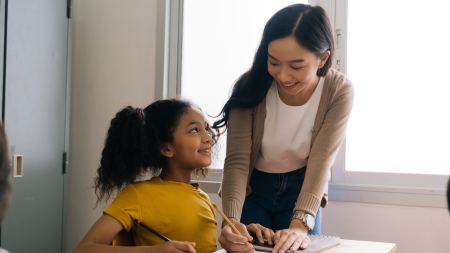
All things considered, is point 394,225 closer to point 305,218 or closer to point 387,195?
point 387,195

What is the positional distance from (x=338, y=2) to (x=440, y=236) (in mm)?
1035

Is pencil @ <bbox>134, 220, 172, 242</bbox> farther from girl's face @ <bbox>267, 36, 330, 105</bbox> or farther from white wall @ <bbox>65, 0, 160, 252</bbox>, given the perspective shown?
white wall @ <bbox>65, 0, 160, 252</bbox>

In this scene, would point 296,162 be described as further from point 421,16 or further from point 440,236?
point 421,16

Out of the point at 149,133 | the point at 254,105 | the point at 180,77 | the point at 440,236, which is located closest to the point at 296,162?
the point at 254,105

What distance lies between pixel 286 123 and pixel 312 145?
0.11 metres

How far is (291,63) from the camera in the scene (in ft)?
4.83

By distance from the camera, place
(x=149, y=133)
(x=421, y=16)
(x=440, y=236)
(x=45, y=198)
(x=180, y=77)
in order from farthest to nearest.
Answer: (x=180, y=77)
(x=45, y=198)
(x=421, y=16)
(x=440, y=236)
(x=149, y=133)

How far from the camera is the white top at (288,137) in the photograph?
5.20 ft

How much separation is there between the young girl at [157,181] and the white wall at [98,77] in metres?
1.07

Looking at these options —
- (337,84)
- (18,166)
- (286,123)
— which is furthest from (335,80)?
(18,166)

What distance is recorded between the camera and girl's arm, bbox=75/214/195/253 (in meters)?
1.14

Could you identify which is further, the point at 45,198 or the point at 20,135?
the point at 45,198

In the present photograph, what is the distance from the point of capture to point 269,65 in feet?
4.99

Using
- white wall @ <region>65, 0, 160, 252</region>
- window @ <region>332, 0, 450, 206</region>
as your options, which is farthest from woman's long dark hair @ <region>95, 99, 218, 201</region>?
white wall @ <region>65, 0, 160, 252</region>
